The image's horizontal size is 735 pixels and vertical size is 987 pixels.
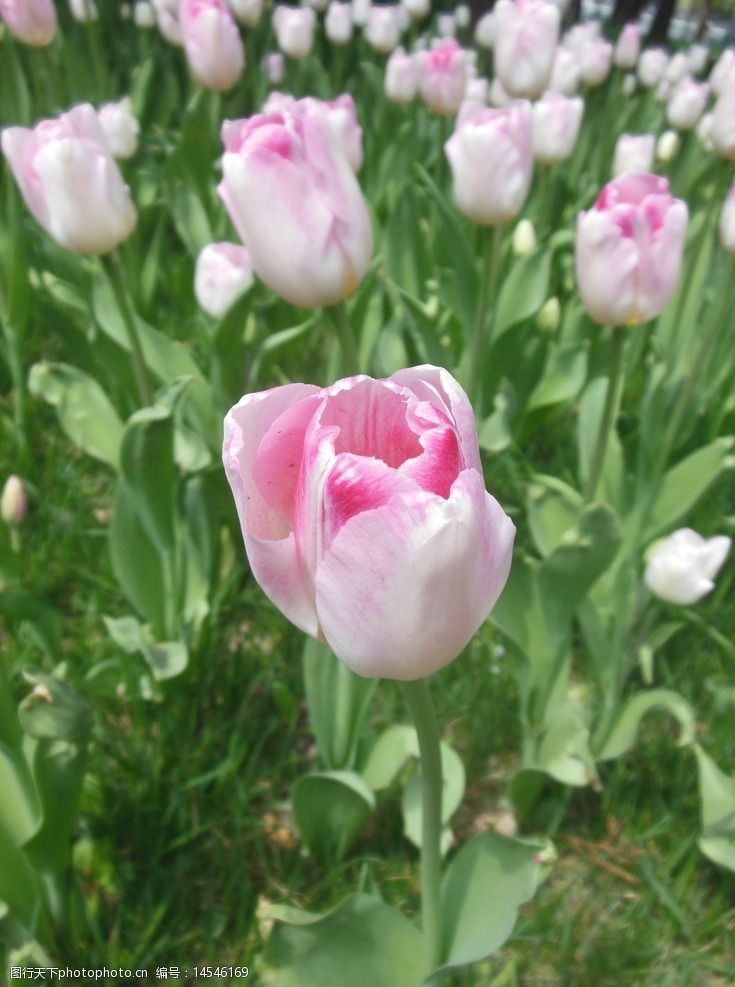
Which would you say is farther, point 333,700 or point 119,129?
point 119,129

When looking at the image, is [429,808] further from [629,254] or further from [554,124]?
[554,124]

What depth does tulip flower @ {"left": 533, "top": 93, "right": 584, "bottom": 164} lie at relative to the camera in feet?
5.95

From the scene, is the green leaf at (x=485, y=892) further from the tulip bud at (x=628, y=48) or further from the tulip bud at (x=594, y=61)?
the tulip bud at (x=628, y=48)

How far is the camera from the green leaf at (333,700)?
3.74ft

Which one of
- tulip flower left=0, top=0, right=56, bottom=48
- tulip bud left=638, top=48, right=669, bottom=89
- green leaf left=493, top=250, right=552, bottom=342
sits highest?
tulip flower left=0, top=0, right=56, bottom=48

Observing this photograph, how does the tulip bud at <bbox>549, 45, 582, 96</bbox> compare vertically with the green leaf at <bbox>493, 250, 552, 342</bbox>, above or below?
above

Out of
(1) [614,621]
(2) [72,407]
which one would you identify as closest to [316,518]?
(1) [614,621]

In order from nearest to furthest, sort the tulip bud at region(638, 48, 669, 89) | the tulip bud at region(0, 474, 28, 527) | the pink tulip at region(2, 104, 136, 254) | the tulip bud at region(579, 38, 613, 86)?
the pink tulip at region(2, 104, 136, 254), the tulip bud at region(0, 474, 28, 527), the tulip bud at region(579, 38, 613, 86), the tulip bud at region(638, 48, 669, 89)

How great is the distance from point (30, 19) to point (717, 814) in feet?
7.10

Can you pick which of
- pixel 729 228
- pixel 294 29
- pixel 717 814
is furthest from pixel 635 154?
pixel 717 814

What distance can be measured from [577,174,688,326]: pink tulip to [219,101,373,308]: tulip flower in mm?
315

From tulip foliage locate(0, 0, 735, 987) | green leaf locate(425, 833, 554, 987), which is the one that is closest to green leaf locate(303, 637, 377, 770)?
tulip foliage locate(0, 0, 735, 987)

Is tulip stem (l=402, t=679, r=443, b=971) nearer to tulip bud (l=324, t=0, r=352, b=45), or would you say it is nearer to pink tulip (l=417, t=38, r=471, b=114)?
pink tulip (l=417, t=38, r=471, b=114)

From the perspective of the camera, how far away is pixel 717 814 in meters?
1.16
